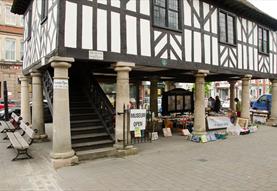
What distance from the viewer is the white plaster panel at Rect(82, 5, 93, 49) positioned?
752cm

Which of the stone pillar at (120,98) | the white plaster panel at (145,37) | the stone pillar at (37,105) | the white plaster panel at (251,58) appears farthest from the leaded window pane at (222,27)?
the stone pillar at (37,105)

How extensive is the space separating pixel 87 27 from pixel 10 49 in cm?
2366

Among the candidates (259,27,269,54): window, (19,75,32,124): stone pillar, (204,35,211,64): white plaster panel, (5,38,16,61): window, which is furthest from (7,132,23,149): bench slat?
(5,38,16,61): window

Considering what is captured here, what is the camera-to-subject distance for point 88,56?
755cm

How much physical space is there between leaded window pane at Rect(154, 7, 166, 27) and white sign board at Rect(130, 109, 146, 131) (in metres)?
3.18

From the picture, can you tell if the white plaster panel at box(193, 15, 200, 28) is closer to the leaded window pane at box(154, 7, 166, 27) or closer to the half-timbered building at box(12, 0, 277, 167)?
the half-timbered building at box(12, 0, 277, 167)

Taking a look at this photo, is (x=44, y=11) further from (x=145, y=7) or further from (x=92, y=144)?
(x=92, y=144)

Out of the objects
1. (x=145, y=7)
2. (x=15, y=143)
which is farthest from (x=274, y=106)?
(x=15, y=143)

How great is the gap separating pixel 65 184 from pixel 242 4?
34.6ft

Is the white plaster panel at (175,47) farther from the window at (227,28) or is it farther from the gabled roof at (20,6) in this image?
the gabled roof at (20,6)

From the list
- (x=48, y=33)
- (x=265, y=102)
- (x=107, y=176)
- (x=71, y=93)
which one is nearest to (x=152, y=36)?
(x=48, y=33)

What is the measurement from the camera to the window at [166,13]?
9.64 metres

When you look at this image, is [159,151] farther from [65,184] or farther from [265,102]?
[265,102]

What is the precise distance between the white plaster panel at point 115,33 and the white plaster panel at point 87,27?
2.29 ft
